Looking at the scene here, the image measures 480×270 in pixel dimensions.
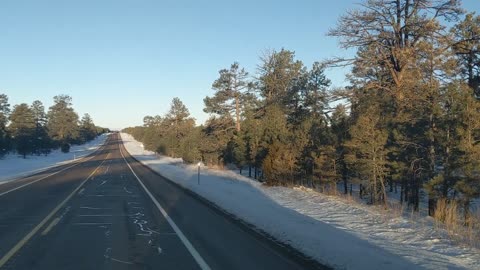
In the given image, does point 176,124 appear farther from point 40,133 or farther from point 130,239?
point 130,239

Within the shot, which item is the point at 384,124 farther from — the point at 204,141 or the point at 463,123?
the point at 204,141

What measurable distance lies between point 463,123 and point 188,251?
41.3 feet

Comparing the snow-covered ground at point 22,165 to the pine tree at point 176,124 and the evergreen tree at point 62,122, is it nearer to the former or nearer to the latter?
the pine tree at point 176,124

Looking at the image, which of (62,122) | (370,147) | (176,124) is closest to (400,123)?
(370,147)

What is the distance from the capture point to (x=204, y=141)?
49594mm

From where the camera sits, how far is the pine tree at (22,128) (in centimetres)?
8200

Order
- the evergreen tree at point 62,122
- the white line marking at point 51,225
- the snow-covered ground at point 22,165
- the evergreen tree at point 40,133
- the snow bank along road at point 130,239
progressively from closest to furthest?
the snow bank along road at point 130,239, the white line marking at point 51,225, the snow-covered ground at point 22,165, the evergreen tree at point 40,133, the evergreen tree at point 62,122

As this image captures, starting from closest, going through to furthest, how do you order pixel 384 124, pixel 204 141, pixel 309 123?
1. pixel 384 124
2. pixel 309 123
3. pixel 204 141

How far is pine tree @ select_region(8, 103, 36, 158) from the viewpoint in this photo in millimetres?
82000

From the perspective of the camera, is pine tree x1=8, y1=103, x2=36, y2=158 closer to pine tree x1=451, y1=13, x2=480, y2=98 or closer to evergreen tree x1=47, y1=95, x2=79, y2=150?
evergreen tree x1=47, y1=95, x2=79, y2=150

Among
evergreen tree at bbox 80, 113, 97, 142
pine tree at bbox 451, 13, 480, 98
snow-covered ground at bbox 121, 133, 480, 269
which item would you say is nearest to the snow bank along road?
snow-covered ground at bbox 121, 133, 480, 269

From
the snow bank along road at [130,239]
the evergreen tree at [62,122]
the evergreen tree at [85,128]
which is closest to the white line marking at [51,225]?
the snow bank along road at [130,239]

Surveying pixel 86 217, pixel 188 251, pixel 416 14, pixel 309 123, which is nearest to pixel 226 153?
pixel 309 123

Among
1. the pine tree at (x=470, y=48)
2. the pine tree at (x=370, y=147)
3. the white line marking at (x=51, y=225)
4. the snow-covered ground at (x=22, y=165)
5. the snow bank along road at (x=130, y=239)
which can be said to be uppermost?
the pine tree at (x=470, y=48)
